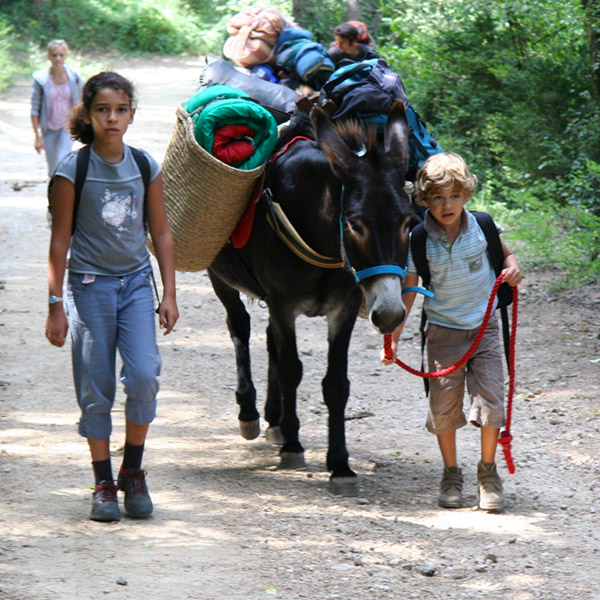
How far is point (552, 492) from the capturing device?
4.82 metres

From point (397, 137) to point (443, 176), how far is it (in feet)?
0.92

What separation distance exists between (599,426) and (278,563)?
275 centimetres

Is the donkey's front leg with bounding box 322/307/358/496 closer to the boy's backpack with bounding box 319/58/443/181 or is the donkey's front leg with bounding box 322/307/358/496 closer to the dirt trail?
the dirt trail

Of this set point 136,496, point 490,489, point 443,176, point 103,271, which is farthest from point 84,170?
point 490,489

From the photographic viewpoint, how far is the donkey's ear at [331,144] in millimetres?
4180

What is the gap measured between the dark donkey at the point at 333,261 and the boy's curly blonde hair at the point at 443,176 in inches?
6.8

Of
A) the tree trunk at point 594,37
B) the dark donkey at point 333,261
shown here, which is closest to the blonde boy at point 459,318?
the dark donkey at point 333,261

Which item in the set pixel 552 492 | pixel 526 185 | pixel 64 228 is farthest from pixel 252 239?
pixel 526 185

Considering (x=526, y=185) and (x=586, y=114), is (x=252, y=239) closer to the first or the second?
(x=586, y=114)

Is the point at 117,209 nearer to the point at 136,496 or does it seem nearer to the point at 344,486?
the point at 136,496

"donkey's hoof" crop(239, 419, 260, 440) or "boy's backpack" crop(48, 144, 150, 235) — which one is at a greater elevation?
"boy's backpack" crop(48, 144, 150, 235)

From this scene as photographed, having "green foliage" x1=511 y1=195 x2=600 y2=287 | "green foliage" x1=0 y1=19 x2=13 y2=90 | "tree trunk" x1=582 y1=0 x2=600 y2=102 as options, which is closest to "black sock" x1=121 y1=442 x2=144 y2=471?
"green foliage" x1=511 y1=195 x2=600 y2=287

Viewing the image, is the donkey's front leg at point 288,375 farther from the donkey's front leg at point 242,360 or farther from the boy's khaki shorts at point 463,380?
the boy's khaki shorts at point 463,380

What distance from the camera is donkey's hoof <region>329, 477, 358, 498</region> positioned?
4754mm
